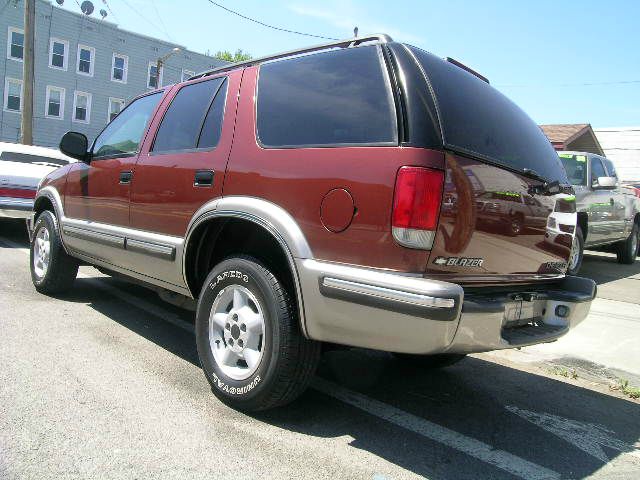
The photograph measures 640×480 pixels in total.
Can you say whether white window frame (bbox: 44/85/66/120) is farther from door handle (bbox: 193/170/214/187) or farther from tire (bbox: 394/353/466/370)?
tire (bbox: 394/353/466/370)

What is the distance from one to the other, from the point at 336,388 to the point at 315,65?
2.08 meters

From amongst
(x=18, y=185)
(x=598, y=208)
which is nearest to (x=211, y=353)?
(x=18, y=185)

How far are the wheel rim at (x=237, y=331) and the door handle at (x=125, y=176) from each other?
1.45m

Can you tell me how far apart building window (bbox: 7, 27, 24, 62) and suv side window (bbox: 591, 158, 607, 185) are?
27.2 metres

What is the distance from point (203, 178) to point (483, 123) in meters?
1.70

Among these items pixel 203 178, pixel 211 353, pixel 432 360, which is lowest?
pixel 432 360

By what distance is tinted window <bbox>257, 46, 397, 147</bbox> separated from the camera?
2754 mm

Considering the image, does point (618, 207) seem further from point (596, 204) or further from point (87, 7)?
point (87, 7)

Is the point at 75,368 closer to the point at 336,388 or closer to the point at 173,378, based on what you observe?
the point at 173,378

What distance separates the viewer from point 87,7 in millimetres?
28516

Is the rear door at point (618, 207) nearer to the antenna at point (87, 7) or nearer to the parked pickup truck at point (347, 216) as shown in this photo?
the parked pickup truck at point (347, 216)

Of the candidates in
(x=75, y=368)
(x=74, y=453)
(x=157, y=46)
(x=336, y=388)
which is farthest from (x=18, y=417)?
(x=157, y=46)

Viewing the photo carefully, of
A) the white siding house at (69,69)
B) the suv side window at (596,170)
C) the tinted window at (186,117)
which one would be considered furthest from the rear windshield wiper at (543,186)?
the white siding house at (69,69)

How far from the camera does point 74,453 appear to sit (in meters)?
2.63
